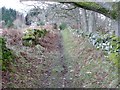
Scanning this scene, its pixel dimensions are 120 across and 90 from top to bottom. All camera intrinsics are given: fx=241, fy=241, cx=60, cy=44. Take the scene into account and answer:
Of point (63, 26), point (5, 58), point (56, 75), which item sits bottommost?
point (56, 75)

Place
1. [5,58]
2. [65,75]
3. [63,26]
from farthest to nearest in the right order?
[63,26] < [65,75] < [5,58]

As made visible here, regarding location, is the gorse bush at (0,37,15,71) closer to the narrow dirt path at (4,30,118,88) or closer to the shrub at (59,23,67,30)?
the narrow dirt path at (4,30,118,88)

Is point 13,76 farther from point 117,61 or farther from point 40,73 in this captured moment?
point 117,61

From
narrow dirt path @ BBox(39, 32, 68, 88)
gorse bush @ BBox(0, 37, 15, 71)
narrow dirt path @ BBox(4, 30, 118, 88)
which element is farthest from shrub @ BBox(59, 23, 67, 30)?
gorse bush @ BBox(0, 37, 15, 71)

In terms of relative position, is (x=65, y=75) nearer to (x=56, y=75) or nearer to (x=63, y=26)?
(x=56, y=75)

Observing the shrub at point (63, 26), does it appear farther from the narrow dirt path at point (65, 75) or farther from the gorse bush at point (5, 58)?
the gorse bush at point (5, 58)

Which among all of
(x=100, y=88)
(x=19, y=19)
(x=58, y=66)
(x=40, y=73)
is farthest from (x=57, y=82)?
(x=19, y=19)

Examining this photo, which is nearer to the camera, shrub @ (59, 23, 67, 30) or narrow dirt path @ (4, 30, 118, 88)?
narrow dirt path @ (4, 30, 118, 88)

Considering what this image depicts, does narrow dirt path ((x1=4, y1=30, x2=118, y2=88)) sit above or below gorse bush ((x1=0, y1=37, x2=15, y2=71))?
below

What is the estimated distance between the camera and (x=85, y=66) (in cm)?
764

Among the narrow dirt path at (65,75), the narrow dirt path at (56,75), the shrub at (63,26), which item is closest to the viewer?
the narrow dirt path at (65,75)

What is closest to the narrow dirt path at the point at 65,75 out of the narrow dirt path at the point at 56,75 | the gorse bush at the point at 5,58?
the narrow dirt path at the point at 56,75

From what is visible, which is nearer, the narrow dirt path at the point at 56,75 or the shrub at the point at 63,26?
the narrow dirt path at the point at 56,75

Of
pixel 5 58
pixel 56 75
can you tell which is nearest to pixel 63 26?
pixel 56 75
